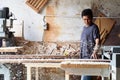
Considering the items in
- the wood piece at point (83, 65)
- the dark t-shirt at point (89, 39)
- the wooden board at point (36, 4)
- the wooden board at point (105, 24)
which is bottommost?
the wood piece at point (83, 65)

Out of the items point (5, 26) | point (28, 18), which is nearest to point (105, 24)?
point (28, 18)

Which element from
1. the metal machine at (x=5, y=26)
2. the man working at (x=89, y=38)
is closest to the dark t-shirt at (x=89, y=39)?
the man working at (x=89, y=38)

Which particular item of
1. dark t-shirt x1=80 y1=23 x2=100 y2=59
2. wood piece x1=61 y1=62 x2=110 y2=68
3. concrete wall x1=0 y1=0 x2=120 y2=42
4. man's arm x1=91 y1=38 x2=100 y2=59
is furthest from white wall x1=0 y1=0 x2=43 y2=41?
wood piece x1=61 y1=62 x2=110 y2=68

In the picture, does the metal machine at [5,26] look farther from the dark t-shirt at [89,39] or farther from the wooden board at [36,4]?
the dark t-shirt at [89,39]

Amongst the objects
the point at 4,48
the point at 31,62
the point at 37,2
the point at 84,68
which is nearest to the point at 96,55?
the point at 31,62

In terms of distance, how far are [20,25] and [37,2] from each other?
0.46 metres

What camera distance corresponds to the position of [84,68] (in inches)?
94.7

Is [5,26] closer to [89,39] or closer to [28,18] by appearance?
[28,18]

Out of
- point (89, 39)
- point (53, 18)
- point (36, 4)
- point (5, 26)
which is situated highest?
point (36, 4)

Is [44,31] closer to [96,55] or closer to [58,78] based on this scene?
[58,78]

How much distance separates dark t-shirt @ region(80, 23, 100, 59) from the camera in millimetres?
3711

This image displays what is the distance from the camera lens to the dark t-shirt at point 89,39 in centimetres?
371

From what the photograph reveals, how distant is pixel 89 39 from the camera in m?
3.77

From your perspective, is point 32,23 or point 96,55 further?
point 32,23
